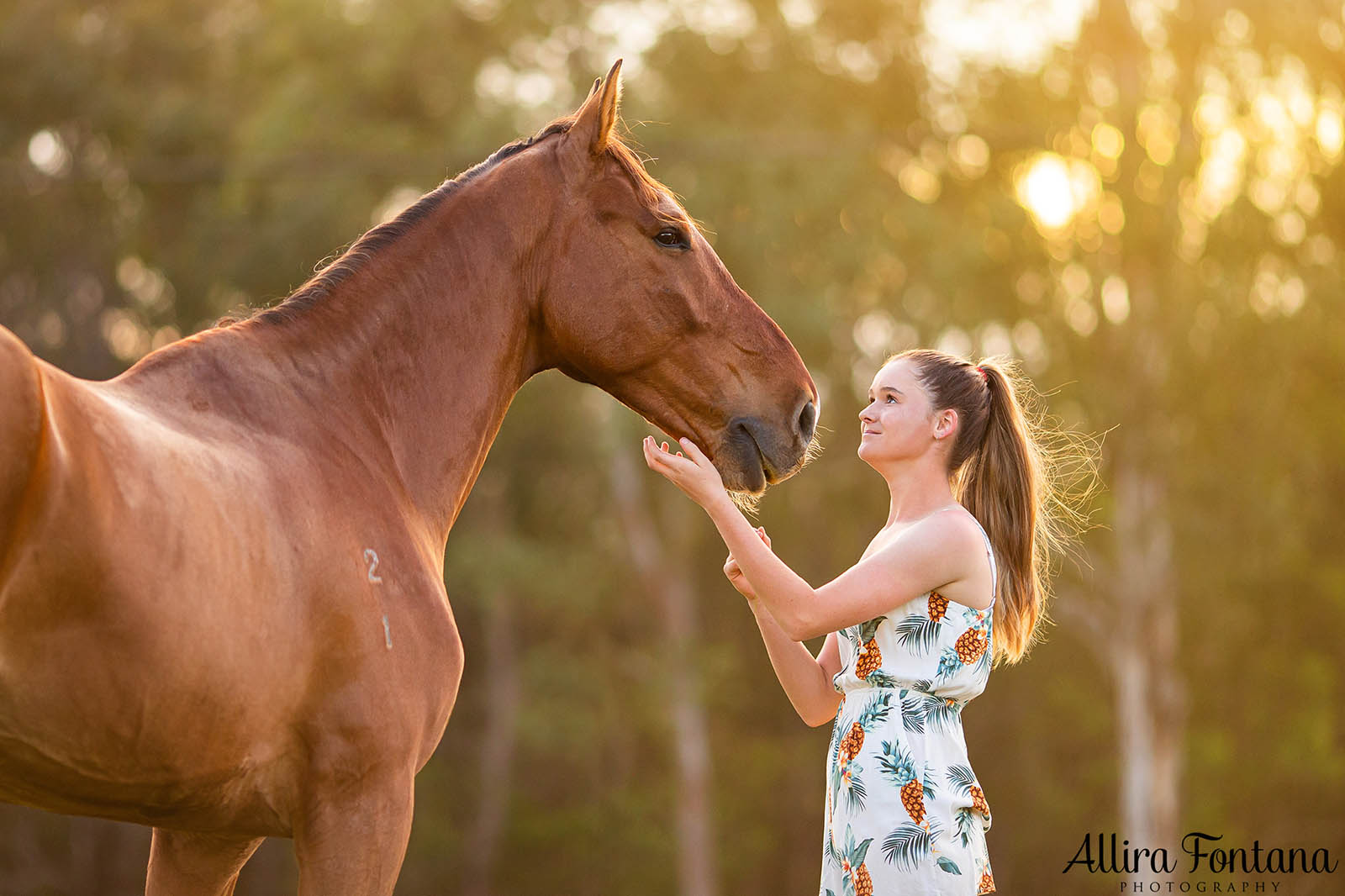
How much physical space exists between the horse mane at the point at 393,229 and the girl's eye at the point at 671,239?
0.27 feet

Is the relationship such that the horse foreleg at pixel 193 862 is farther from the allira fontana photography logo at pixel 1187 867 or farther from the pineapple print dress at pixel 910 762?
the allira fontana photography logo at pixel 1187 867

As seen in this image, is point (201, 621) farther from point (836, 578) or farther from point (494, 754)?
point (494, 754)

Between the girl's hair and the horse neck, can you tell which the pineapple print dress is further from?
the horse neck

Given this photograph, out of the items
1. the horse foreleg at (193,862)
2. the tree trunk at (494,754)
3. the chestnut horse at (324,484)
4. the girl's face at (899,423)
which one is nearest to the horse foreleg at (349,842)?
the chestnut horse at (324,484)

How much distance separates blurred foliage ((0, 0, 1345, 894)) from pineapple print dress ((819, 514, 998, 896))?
1523 centimetres

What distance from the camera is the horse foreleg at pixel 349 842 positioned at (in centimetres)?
261

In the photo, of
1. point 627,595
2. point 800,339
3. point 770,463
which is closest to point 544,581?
point 627,595

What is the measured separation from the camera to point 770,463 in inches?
132

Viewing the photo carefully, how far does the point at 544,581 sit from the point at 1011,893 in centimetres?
1088

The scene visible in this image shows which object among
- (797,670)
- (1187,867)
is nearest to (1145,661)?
(1187,867)

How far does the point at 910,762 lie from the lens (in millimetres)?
3092

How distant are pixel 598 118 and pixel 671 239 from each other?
1.17ft

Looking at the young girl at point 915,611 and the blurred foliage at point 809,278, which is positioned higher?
the blurred foliage at point 809,278

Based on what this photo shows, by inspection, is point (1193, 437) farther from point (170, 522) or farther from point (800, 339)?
point (170, 522)
